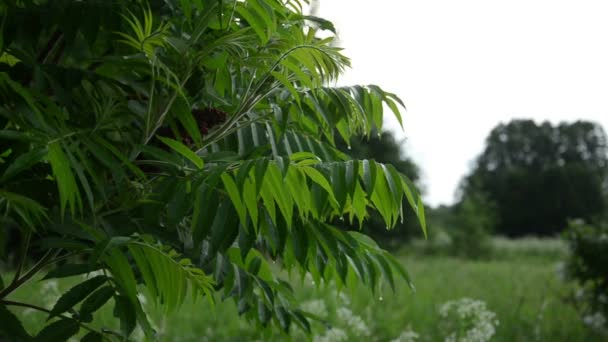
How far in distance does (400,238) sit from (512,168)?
2537 cm

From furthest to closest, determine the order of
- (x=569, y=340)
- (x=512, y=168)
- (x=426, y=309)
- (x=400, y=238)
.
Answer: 1. (x=512, y=168)
2. (x=400, y=238)
3. (x=426, y=309)
4. (x=569, y=340)

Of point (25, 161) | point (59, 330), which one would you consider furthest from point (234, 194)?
point (59, 330)

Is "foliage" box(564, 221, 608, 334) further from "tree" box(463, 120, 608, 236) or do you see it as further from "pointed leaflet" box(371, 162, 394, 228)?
Answer: "tree" box(463, 120, 608, 236)

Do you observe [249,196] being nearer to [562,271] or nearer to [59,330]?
[59,330]

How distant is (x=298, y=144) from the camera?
201 centimetres

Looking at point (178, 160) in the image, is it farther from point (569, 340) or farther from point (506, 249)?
point (506, 249)

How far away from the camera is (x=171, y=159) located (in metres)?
1.60

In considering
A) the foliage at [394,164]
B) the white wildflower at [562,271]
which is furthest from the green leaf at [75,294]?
the foliage at [394,164]

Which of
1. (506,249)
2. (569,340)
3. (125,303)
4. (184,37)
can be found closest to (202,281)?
(125,303)

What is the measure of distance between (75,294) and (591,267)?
6.81 meters

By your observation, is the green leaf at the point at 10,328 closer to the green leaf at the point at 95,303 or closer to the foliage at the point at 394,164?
the green leaf at the point at 95,303

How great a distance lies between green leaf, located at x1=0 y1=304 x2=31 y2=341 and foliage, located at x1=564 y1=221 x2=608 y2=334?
6.48 meters

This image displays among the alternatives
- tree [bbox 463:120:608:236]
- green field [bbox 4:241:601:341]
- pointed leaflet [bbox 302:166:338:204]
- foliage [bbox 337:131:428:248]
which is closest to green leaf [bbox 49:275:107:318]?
pointed leaflet [bbox 302:166:338:204]

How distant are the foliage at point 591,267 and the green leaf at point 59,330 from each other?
20.8ft
